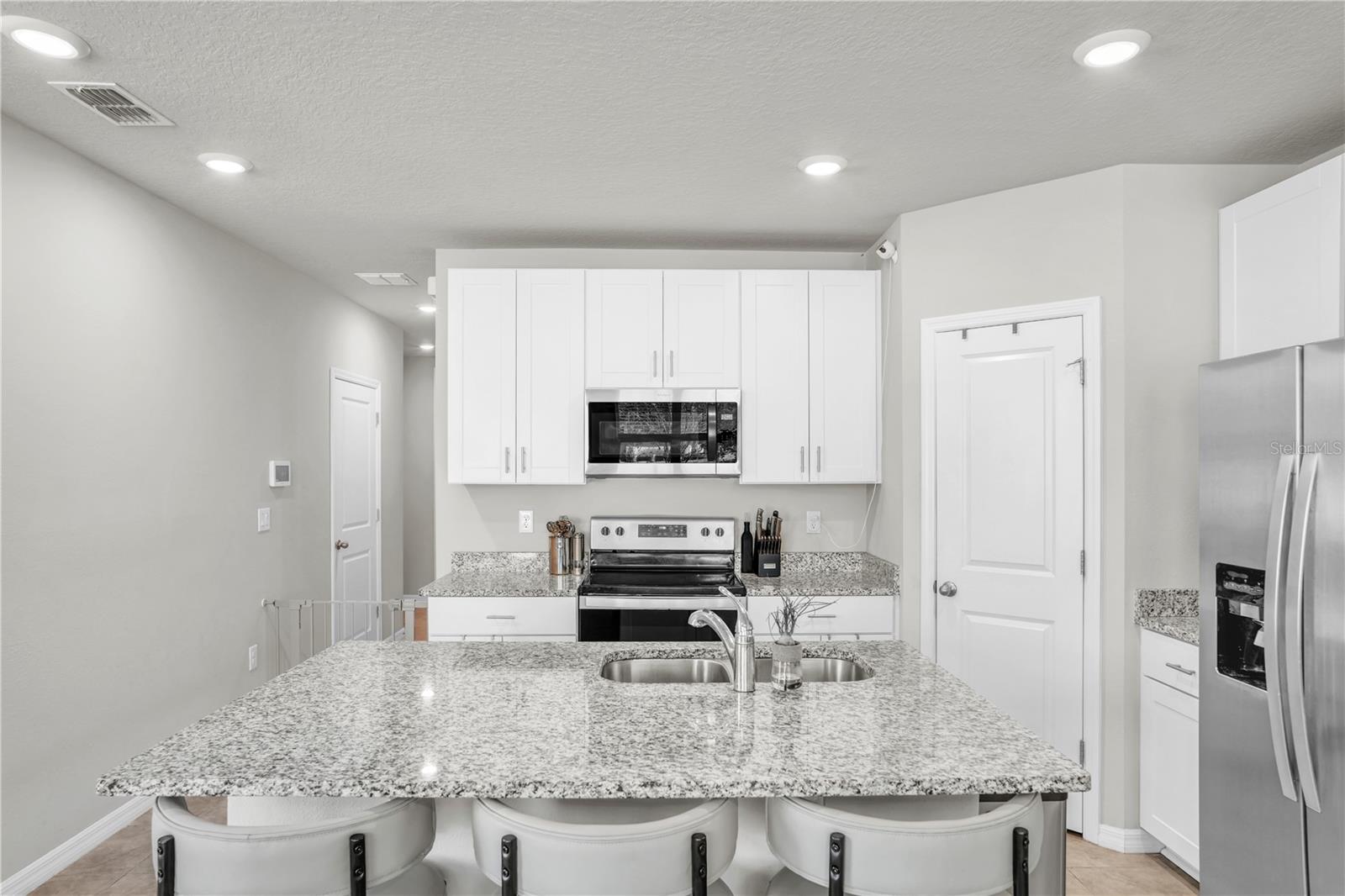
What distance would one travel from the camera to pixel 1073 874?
2.72 metres

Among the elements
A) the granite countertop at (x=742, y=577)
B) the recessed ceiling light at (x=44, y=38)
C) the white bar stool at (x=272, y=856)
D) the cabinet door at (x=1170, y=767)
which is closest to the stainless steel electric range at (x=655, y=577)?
the granite countertop at (x=742, y=577)

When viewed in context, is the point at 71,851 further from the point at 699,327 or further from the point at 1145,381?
the point at 1145,381

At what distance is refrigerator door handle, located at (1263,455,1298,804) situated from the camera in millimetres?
1969

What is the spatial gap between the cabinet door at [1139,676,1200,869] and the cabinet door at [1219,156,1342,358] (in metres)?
1.25

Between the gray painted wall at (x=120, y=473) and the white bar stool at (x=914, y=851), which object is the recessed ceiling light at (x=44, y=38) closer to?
the gray painted wall at (x=120, y=473)

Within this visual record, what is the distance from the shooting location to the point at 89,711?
2951 mm

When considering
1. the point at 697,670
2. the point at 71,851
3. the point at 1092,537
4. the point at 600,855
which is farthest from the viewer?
the point at 1092,537

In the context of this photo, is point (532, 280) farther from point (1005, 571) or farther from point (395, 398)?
point (395, 398)

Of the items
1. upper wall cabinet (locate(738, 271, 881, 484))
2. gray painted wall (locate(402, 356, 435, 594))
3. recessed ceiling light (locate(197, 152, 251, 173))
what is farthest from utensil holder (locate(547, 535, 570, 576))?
gray painted wall (locate(402, 356, 435, 594))

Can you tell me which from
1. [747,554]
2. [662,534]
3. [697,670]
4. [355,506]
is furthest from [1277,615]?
[355,506]

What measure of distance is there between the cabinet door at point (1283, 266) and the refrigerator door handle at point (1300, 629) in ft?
2.50

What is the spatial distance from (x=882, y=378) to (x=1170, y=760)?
76.9 inches

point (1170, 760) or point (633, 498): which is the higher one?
point (633, 498)

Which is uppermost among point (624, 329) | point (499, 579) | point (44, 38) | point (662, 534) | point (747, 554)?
point (44, 38)
